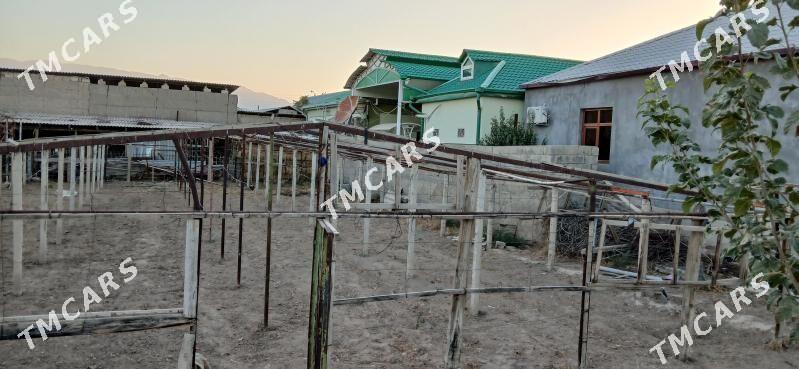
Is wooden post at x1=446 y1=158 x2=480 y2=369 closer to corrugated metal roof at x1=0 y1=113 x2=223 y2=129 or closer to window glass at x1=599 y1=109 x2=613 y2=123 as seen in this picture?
window glass at x1=599 y1=109 x2=613 y2=123

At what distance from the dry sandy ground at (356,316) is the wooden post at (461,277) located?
0.56m

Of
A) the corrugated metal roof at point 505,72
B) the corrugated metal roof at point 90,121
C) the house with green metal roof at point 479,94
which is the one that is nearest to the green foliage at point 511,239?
the house with green metal roof at point 479,94

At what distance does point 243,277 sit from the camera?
830 centimetres

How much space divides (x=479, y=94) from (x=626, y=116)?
4.76 m

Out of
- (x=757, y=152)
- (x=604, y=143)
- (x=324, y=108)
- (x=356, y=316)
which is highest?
(x=324, y=108)

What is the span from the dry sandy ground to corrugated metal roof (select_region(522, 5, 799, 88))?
502cm

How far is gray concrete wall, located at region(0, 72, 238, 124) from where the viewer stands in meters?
23.6

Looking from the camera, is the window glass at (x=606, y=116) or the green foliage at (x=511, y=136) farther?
the green foliage at (x=511, y=136)

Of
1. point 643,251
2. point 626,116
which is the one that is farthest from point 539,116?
point 643,251

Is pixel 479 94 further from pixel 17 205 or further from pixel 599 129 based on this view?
pixel 17 205

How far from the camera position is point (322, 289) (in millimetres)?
3615

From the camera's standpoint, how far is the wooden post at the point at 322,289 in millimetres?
3594

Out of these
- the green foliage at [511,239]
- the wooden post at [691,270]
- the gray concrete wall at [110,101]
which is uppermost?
the gray concrete wall at [110,101]

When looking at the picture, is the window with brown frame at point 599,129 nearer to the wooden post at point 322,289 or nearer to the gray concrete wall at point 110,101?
the wooden post at point 322,289
